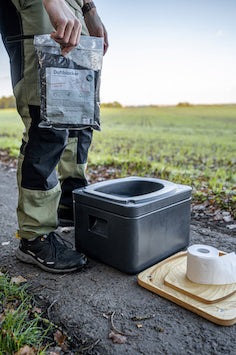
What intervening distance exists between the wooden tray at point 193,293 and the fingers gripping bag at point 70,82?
93 centimetres

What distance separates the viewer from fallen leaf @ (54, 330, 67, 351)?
1.24 m

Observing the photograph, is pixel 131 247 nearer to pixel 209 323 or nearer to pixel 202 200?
pixel 209 323

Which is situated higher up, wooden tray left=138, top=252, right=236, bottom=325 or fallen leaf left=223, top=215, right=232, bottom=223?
wooden tray left=138, top=252, right=236, bottom=325

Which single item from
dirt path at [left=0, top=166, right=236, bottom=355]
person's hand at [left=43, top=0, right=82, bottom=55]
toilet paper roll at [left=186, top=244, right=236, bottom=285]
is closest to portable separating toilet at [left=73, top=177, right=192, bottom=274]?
dirt path at [left=0, top=166, right=236, bottom=355]

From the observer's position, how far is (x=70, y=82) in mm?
1618

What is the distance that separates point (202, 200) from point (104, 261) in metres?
1.66

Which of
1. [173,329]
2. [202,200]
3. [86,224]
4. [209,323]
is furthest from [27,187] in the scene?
[202,200]

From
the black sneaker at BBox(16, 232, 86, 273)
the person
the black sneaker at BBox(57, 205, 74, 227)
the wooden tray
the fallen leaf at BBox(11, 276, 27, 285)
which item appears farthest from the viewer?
the black sneaker at BBox(57, 205, 74, 227)

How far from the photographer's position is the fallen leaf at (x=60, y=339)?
4.06ft

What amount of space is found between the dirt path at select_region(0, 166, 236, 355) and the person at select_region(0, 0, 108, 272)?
0.11m

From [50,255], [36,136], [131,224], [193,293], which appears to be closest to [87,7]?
[36,136]

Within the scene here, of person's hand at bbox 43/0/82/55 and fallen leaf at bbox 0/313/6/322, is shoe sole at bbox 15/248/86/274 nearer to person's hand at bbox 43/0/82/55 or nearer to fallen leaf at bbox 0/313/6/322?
fallen leaf at bbox 0/313/6/322

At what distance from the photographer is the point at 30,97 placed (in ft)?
5.32

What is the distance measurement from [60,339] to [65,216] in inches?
49.4
